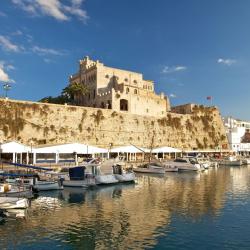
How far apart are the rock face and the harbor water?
23832mm

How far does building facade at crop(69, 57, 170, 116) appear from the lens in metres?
69.3

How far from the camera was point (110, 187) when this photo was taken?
115ft

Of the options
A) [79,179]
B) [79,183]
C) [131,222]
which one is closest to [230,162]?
[79,179]

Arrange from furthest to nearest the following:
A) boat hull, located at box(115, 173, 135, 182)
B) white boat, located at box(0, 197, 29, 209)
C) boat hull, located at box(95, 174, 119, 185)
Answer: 1. boat hull, located at box(115, 173, 135, 182)
2. boat hull, located at box(95, 174, 119, 185)
3. white boat, located at box(0, 197, 29, 209)

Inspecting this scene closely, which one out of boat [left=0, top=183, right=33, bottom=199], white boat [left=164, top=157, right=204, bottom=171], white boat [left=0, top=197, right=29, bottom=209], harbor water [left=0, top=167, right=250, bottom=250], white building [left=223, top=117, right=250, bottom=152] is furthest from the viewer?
white building [left=223, top=117, right=250, bottom=152]

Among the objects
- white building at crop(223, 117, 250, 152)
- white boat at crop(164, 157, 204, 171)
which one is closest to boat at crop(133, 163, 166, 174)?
white boat at crop(164, 157, 204, 171)

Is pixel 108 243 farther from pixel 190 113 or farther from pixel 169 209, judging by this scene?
pixel 190 113

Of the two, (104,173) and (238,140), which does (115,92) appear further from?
(238,140)

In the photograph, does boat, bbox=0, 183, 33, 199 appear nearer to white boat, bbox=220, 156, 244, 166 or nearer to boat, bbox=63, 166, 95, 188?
boat, bbox=63, 166, 95, 188

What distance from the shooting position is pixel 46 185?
30703 mm

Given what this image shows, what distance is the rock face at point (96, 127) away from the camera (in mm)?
50562

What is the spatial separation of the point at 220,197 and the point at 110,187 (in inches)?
488

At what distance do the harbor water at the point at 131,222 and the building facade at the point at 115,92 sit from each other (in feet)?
134

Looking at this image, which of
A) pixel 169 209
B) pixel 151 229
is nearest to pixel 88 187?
pixel 169 209
